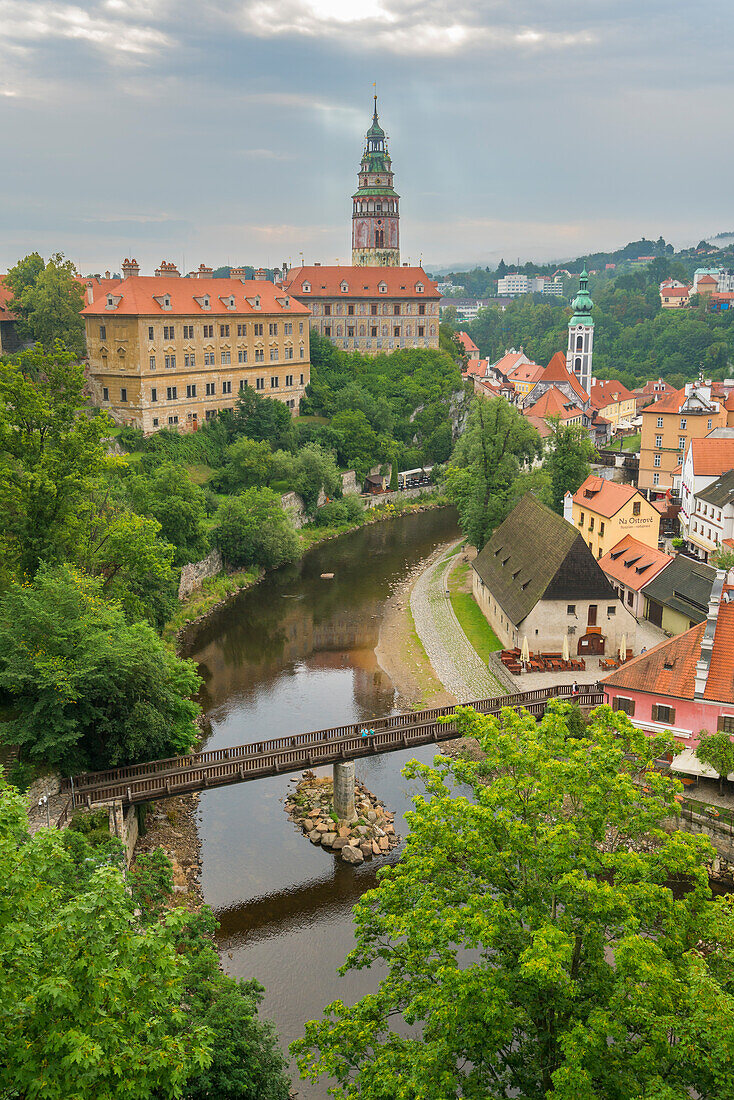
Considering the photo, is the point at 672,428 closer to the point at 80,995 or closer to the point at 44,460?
the point at 44,460

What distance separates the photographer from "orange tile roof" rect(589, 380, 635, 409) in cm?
11031

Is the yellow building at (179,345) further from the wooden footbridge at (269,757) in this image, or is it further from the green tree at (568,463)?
the wooden footbridge at (269,757)

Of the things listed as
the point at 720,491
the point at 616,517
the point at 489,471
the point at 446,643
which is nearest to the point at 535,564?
the point at 446,643

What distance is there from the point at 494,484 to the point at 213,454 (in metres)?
24.4

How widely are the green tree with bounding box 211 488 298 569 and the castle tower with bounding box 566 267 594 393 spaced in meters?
73.0

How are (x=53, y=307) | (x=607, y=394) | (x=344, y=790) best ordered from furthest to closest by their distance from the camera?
(x=607, y=394) < (x=53, y=307) < (x=344, y=790)

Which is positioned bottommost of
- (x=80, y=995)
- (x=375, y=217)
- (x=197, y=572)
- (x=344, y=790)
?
(x=344, y=790)

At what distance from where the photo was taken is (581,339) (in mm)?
121562

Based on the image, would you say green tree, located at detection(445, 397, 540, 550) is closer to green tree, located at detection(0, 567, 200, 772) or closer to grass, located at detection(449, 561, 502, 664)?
grass, located at detection(449, 561, 502, 664)

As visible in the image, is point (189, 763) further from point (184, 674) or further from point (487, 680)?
point (487, 680)

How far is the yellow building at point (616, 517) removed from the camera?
4806 centimetres

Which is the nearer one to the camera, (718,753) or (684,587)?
(718,753)

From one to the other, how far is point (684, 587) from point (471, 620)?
10847 mm

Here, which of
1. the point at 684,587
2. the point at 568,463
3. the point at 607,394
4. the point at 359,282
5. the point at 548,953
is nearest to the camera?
the point at 548,953
